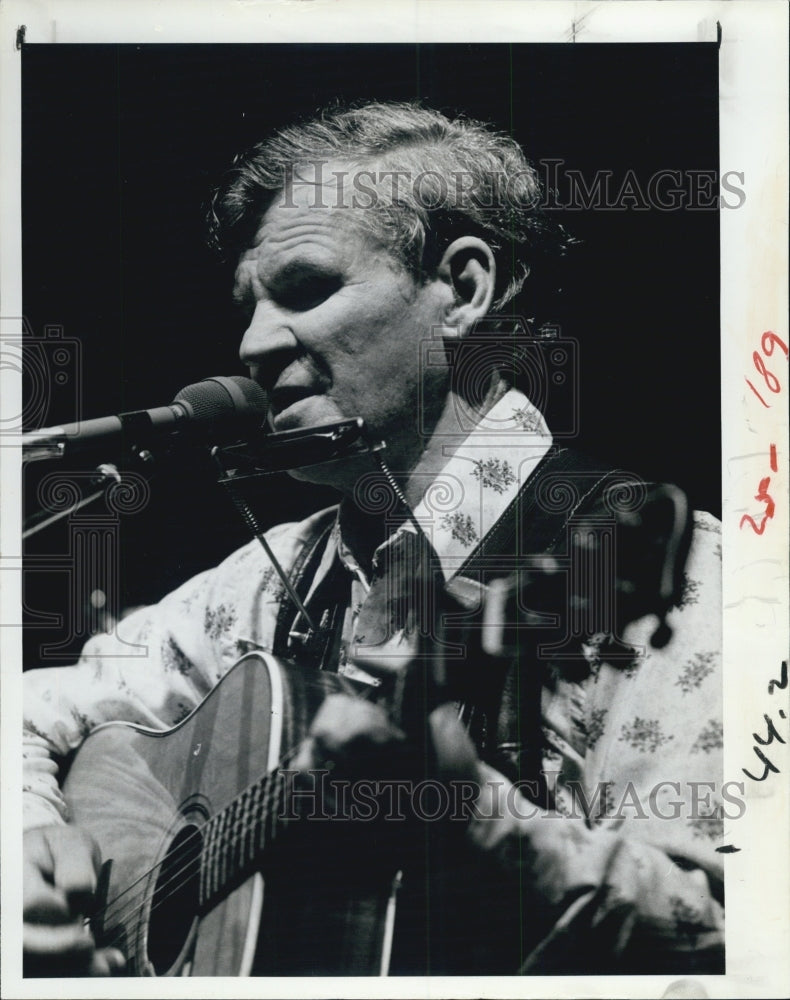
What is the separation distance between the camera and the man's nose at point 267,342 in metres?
3.75

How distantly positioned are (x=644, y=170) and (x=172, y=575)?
2.06 m

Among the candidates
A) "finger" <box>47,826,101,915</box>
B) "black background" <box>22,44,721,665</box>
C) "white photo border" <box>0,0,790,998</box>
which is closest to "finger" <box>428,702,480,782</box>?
"white photo border" <box>0,0,790,998</box>

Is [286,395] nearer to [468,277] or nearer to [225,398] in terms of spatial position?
[225,398]

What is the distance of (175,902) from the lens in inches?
144

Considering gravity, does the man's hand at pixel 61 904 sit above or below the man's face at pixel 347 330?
below

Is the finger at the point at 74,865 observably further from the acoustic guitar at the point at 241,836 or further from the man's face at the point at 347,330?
the man's face at the point at 347,330

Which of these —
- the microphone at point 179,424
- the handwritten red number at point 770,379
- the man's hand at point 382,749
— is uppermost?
the handwritten red number at point 770,379

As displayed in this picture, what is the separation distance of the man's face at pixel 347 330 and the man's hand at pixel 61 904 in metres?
1.53

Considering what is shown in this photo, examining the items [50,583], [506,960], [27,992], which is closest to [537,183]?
[50,583]

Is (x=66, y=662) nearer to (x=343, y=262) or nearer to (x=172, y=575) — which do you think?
(x=172, y=575)

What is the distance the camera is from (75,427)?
379cm

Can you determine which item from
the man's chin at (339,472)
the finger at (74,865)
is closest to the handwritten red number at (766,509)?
the man's chin at (339,472)

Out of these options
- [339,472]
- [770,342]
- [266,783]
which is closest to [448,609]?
[339,472]

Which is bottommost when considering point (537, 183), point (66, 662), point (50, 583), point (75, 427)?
point (66, 662)
